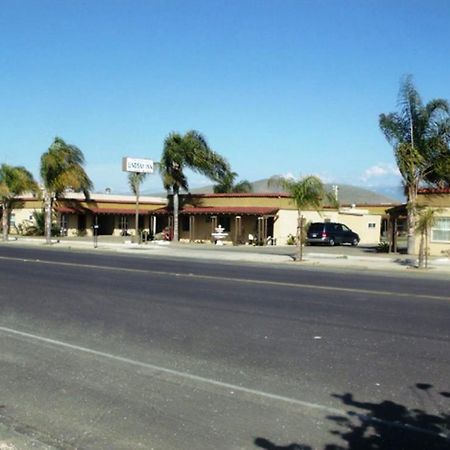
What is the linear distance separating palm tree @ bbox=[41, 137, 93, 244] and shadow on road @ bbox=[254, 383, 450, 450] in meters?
35.9

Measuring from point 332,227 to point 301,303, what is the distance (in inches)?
1124

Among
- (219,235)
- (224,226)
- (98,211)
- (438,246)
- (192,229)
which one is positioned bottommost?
(438,246)

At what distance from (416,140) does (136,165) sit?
21.6m

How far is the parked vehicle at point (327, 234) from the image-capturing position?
40.0m

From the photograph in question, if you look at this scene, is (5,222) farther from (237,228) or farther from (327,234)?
(327,234)

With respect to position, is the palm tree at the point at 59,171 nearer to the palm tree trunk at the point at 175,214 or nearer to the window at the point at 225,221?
the palm tree trunk at the point at 175,214

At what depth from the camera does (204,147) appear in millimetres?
42781

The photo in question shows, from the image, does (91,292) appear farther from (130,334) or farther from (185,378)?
(185,378)

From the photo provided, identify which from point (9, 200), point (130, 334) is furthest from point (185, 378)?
point (9, 200)

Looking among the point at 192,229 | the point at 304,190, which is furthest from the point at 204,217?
the point at 304,190

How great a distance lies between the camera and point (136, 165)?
149ft

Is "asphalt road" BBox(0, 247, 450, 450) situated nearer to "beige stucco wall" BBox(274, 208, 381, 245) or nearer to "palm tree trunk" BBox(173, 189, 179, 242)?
"palm tree trunk" BBox(173, 189, 179, 242)

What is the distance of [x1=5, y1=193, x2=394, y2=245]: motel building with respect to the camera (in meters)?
42.9

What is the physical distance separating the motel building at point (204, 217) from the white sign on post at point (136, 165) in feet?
11.0
